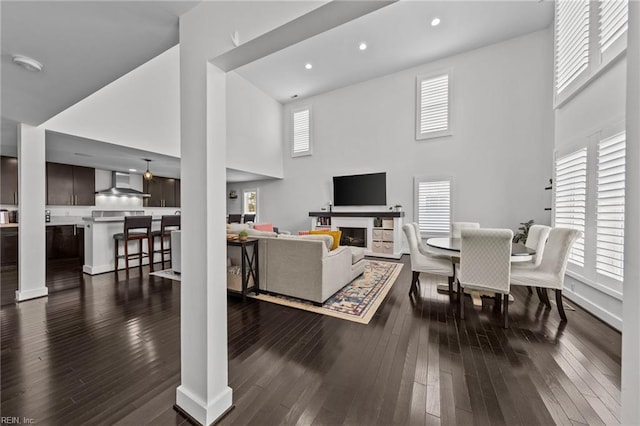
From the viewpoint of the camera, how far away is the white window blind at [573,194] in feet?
9.37

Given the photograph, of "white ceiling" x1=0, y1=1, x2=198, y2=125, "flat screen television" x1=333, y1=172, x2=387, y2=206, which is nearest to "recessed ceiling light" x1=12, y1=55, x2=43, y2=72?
"white ceiling" x1=0, y1=1, x2=198, y2=125

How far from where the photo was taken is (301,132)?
24.8 ft

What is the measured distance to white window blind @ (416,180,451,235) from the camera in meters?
5.57

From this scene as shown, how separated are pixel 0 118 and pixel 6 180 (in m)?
3.50

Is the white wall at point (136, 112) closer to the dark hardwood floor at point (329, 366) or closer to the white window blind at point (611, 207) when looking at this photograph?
the dark hardwood floor at point (329, 366)

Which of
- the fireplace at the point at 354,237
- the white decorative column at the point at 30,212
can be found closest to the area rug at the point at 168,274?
the white decorative column at the point at 30,212

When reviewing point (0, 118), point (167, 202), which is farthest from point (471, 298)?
point (167, 202)

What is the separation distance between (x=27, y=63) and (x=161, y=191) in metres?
6.74

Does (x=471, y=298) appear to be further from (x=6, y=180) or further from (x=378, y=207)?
(x=6, y=180)

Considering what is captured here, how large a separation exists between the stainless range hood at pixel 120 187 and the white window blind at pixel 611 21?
8880 millimetres

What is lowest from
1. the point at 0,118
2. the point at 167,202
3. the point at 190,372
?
the point at 190,372

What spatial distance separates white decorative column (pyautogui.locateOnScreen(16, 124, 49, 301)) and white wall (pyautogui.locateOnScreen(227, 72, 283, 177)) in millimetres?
3208

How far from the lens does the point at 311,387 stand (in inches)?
61.4

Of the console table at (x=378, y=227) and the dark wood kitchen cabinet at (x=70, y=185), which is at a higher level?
the dark wood kitchen cabinet at (x=70, y=185)
